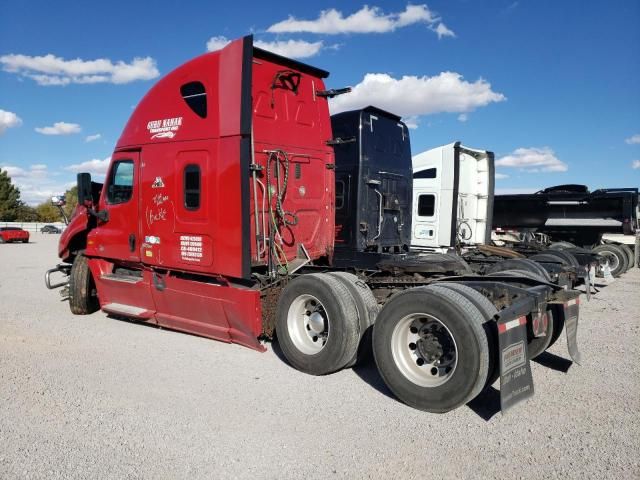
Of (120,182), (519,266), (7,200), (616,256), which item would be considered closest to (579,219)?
(616,256)

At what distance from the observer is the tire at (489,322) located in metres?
4.06

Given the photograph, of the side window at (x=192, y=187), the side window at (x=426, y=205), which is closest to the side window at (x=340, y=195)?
the side window at (x=192, y=187)

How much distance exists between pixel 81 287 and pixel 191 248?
3038mm

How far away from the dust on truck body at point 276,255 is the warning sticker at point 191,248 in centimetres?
2

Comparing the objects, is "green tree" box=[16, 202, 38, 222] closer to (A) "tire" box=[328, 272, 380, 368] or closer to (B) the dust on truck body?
(B) the dust on truck body

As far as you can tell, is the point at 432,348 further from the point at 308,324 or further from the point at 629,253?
the point at 629,253

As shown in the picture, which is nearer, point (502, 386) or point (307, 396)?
point (502, 386)

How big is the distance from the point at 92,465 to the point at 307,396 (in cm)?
192

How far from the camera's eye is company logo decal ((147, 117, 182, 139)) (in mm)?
6410

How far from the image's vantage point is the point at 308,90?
22.5 feet

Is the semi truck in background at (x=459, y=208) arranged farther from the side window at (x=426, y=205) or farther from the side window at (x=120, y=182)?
the side window at (x=120, y=182)

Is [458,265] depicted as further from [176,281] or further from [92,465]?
[92,465]

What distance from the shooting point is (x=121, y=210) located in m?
7.23

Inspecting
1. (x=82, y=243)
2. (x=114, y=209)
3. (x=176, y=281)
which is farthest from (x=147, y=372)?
(x=82, y=243)
